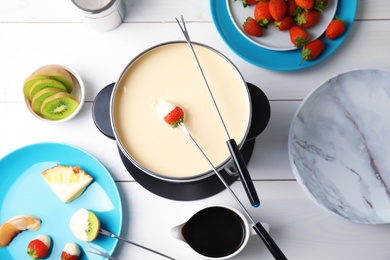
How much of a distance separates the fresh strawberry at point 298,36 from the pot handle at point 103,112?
37 centimetres

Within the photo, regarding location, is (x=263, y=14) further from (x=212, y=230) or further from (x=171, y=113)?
(x=212, y=230)

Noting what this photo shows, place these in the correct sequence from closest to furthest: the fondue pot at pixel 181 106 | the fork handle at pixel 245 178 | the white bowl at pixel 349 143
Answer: the fork handle at pixel 245 178
the fondue pot at pixel 181 106
the white bowl at pixel 349 143

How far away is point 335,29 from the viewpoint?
0.99m

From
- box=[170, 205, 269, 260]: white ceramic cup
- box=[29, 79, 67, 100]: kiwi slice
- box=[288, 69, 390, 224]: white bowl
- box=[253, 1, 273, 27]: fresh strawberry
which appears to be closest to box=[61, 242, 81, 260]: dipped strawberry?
box=[170, 205, 269, 260]: white ceramic cup

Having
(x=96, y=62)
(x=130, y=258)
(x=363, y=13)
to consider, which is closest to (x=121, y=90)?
(x=96, y=62)

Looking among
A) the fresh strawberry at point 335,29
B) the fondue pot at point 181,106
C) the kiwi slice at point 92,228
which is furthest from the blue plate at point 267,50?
the kiwi slice at point 92,228

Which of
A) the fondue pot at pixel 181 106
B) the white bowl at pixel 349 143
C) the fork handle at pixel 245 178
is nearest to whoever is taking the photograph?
the fork handle at pixel 245 178

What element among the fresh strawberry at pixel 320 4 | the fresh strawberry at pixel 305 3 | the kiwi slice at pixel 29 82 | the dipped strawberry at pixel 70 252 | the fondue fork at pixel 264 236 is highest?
the kiwi slice at pixel 29 82

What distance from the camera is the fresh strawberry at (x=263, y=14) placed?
1002mm

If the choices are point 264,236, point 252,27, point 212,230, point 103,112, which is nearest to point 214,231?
point 212,230

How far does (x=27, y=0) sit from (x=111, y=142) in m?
0.35

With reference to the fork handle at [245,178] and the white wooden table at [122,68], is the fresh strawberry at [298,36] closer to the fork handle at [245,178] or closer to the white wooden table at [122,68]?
the white wooden table at [122,68]

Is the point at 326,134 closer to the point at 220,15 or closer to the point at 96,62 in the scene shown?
the point at 220,15

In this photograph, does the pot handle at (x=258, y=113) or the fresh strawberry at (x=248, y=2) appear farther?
the fresh strawberry at (x=248, y=2)
